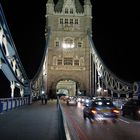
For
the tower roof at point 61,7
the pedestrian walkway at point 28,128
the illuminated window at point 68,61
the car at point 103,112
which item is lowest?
the pedestrian walkway at point 28,128

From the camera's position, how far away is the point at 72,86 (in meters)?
129

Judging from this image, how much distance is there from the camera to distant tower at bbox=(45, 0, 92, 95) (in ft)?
337

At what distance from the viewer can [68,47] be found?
10638 cm

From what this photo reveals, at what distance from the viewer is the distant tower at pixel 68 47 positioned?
337ft

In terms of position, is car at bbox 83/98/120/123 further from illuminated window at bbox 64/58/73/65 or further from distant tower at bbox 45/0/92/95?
illuminated window at bbox 64/58/73/65

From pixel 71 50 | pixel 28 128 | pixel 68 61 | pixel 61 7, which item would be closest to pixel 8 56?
pixel 28 128

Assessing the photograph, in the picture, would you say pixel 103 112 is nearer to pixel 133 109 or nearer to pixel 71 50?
pixel 133 109

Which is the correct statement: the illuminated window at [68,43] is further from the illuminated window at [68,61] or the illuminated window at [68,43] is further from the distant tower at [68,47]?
the illuminated window at [68,61]

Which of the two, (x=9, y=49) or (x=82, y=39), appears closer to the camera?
(x=9, y=49)

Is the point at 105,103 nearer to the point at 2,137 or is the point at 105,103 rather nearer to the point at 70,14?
the point at 2,137

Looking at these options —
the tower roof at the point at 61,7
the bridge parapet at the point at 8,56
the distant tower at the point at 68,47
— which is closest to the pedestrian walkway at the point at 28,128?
the bridge parapet at the point at 8,56

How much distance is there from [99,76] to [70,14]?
26.8 meters

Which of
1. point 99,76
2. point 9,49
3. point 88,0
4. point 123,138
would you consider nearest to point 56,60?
point 99,76

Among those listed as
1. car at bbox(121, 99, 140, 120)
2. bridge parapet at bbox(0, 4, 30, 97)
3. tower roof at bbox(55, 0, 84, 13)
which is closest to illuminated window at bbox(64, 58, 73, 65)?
tower roof at bbox(55, 0, 84, 13)
